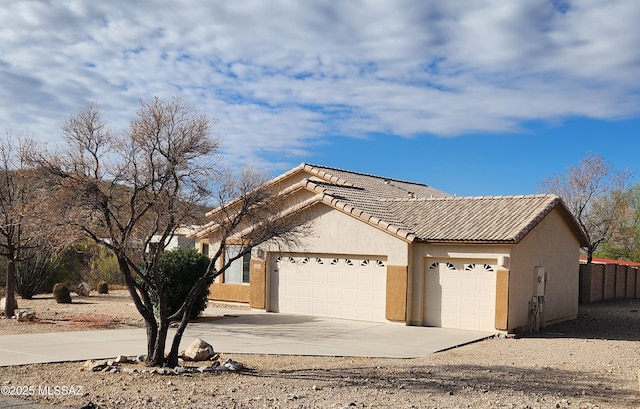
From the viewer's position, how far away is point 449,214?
22.9 meters

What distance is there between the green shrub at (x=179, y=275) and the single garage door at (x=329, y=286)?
3.70 metres

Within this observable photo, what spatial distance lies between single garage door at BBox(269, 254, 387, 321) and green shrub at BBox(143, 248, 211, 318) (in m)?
3.70

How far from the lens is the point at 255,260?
2462 cm

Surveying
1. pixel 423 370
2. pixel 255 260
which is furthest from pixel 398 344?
pixel 255 260

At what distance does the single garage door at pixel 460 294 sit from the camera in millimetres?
19953

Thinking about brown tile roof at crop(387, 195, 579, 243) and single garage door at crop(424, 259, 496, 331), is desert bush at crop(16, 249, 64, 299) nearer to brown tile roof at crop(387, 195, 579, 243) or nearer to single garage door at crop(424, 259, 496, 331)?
brown tile roof at crop(387, 195, 579, 243)

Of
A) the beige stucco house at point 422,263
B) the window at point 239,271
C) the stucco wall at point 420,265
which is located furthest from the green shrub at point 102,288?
the stucco wall at point 420,265

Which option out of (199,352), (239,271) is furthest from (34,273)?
(199,352)

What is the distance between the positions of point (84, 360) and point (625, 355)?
1196 cm

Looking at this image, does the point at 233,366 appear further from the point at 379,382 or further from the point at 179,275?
the point at 179,275

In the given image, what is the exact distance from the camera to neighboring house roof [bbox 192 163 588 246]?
20375mm

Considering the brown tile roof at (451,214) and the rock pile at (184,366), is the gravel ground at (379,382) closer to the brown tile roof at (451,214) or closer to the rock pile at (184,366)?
the rock pile at (184,366)

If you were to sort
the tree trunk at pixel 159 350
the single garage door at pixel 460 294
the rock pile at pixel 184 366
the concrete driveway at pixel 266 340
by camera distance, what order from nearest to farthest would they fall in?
1. the rock pile at pixel 184 366
2. the tree trunk at pixel 159 350
3. the concrete driveway at pixel 266 340
4. the single garage door at pixel 460 294

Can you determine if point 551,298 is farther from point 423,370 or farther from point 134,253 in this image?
point 134,253
